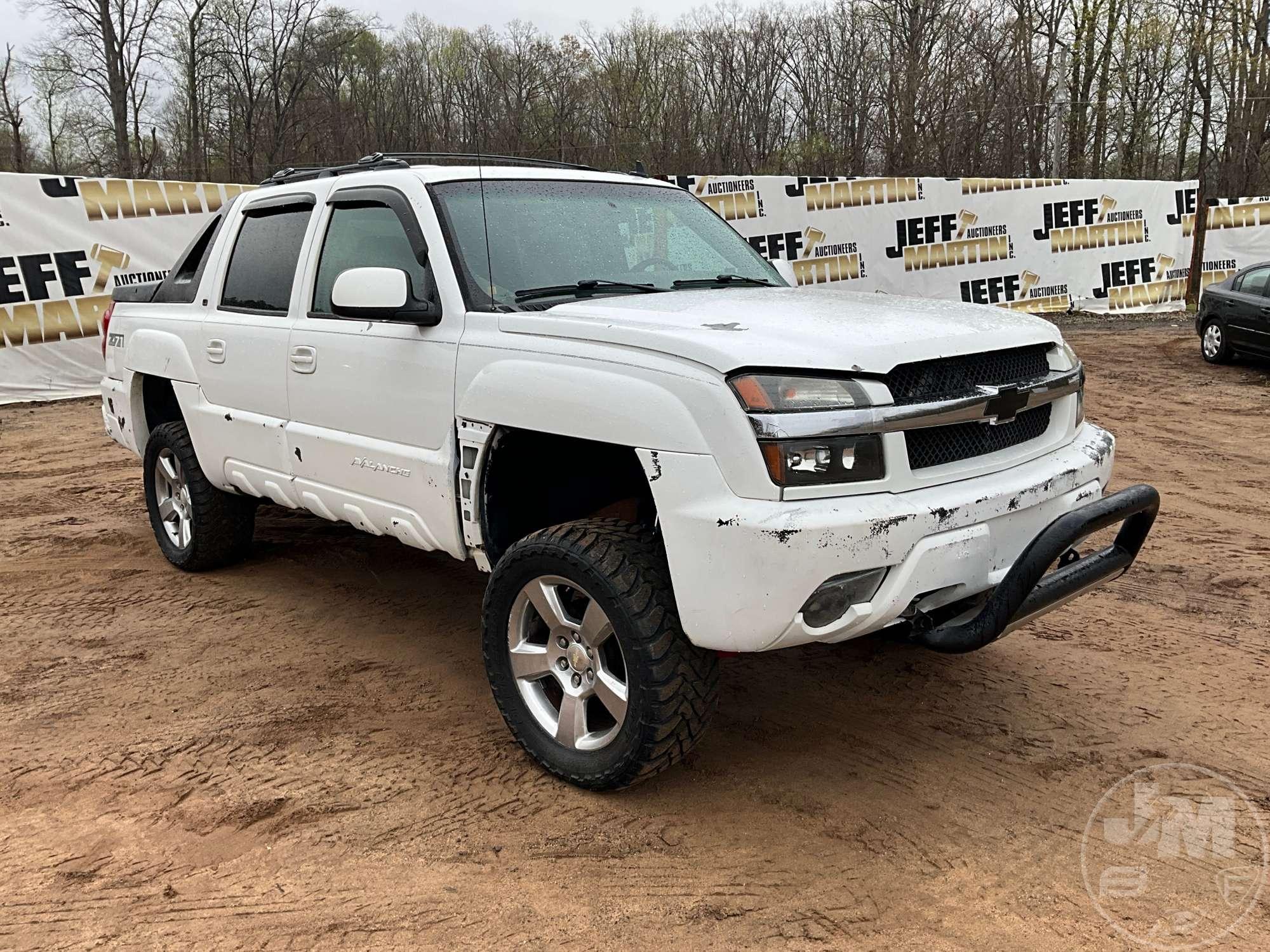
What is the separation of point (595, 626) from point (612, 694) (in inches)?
8.5

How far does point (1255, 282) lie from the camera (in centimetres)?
1257

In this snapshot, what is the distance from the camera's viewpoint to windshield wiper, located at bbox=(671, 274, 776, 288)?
392 centimetres

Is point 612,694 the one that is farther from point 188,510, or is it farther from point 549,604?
point 188,510

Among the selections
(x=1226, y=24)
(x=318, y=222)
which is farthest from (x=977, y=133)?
(x=318, y=222)

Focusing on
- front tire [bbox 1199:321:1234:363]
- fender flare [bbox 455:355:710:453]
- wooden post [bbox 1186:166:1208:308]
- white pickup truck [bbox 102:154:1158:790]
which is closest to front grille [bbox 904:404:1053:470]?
white pickup truck [bbox 102:154:1158:790]

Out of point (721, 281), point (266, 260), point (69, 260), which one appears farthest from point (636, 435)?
point (69, 260)

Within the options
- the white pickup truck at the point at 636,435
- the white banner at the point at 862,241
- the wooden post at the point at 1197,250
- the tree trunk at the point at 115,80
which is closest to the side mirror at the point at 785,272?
the white pickup truck at the point at 636,435

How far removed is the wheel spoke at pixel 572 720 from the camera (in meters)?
3.20

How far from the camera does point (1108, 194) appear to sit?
61.7ft

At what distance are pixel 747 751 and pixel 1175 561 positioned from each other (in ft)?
10.9

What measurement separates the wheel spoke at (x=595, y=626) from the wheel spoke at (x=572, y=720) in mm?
238

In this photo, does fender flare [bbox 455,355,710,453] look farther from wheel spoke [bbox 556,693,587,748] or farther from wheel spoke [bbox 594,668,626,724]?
wheel spoke [bbox 556,693,587,748]

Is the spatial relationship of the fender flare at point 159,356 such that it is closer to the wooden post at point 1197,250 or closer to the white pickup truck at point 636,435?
the white pickup truck at point 636,435

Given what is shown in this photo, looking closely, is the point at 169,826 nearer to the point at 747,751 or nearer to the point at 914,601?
the point at 747,751
